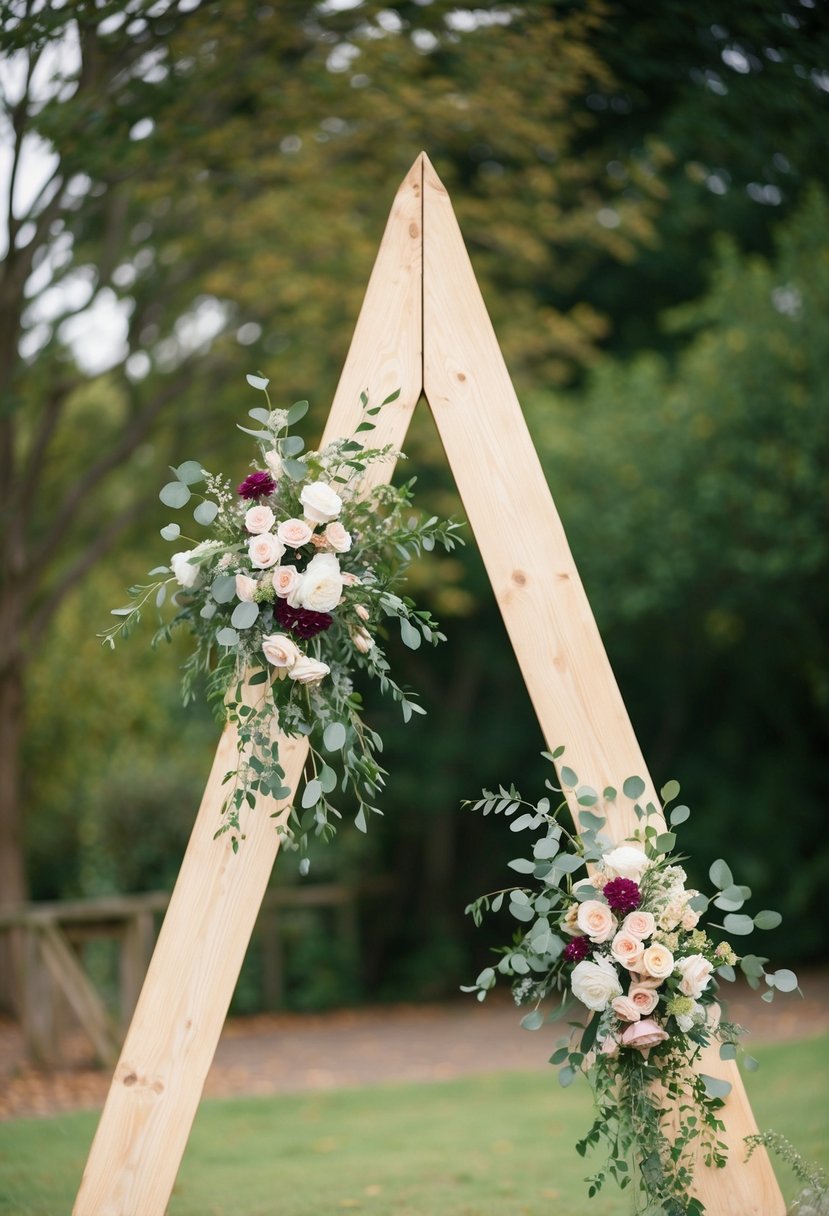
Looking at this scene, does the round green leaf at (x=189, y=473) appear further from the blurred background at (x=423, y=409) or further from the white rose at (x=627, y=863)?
the blurred background at (x=423, y=409)

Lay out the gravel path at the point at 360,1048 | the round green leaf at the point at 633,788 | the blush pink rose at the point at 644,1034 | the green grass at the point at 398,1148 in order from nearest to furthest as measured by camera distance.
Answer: the blush pink rose at the point at 644,1034
the round green leaf at the point at 633,788
the green grass at the point at 398,1148
the gravel path at the point at 360,1048

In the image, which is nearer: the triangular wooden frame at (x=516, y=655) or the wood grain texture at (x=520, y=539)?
the triangular wooden frame at (x=516, y=655)

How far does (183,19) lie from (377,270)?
3.05m

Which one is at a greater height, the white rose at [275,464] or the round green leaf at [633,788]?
the white rose at [275,464]

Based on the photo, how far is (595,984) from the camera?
306 cm

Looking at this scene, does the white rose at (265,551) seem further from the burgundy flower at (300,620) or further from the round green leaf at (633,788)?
the round green leaf at (633,788)

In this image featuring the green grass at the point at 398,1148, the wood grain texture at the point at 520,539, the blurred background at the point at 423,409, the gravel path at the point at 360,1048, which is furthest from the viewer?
the gravel path at the point at 360,1048

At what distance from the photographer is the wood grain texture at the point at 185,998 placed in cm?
317

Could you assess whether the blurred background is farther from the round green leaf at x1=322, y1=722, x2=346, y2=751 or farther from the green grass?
the green grass

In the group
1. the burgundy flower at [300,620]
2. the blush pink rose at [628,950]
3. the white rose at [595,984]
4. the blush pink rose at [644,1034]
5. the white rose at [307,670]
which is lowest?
the blush pink rose at [644,1034]

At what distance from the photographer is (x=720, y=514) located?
9.66 m

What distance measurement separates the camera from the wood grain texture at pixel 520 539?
3.39 metres

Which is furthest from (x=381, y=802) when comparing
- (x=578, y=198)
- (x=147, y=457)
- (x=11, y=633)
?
(x=578, y=198)

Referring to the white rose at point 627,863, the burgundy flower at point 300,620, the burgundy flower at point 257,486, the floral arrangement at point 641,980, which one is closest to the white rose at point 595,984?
the floral arrangement at point 641,980
